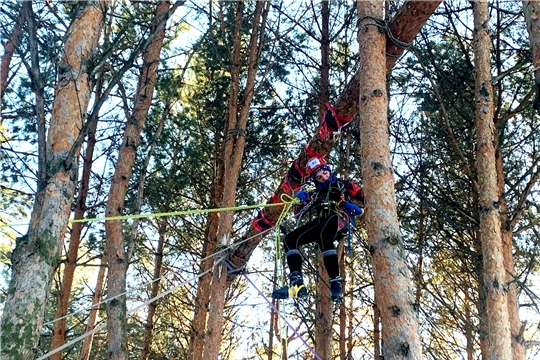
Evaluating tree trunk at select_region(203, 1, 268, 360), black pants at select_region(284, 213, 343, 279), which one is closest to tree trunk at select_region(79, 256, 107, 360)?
tree trunk at select_region(203, 1, 268, 360)

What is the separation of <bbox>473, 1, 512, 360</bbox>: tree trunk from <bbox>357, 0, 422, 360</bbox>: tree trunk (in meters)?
2.19

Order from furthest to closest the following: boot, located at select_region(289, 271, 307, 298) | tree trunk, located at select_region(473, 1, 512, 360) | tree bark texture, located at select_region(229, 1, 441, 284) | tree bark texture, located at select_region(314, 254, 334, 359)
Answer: tree bark texture, located at select_region(314, 254, 334, 359) < tree trunk, located at select_region(473, 1, 512, 360) < boot, located at select_region(289, 271, 307, 298) < tree bark texture, located at select_region(229, 1, 441, 284)

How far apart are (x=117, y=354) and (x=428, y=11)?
4.04m

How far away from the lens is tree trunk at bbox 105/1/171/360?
4.55 m

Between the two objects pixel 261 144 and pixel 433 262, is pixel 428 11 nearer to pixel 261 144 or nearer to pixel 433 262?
pixel 261 144

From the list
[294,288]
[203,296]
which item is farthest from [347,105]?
[203,296]

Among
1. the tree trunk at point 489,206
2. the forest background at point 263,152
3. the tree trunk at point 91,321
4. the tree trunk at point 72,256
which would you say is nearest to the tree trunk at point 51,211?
the forest background at point 263,152

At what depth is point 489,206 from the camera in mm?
4625

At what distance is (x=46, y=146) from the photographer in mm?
2680

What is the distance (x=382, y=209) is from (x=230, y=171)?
10.7ft

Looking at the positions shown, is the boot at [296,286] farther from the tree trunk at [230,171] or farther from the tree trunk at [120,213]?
the tree trunk at [120,213]

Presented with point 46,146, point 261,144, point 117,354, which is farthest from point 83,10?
point 261,144

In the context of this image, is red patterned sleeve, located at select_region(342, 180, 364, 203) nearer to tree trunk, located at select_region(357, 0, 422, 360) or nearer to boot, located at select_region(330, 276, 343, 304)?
boot, located at select_region(330, 276, 343, 304)

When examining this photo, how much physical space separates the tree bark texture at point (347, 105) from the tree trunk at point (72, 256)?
3197mm
